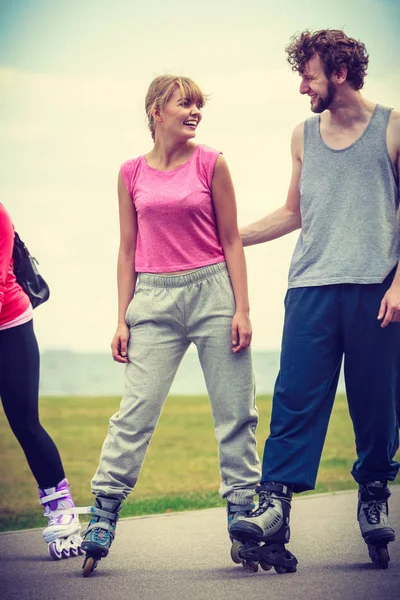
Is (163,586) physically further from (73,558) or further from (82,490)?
(82,490)

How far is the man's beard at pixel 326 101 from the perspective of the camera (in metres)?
3.56

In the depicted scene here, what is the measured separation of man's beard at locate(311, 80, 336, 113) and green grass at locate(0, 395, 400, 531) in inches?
114

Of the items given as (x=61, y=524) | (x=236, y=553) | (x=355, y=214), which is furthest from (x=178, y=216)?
(x=61, y=524)

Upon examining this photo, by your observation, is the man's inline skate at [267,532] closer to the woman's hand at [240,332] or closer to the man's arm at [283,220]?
the woman's hand at [240,332]

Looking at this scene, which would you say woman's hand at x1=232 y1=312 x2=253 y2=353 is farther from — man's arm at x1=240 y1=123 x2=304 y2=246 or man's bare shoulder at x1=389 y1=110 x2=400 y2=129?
man's bare shoulder at x1=389 y1=110 x2=400 y2=129

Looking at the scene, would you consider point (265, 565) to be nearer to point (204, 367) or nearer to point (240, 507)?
point (240, 507)

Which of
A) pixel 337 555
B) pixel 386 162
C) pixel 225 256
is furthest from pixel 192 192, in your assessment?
pixel 337 555

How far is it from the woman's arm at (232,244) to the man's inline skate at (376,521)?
72 centimetres

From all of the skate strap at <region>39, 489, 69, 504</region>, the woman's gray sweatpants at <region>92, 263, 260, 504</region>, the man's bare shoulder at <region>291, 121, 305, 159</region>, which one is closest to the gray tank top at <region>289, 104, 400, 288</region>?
the man's bare shoulder at <region>291, 121, 305, 159</region>

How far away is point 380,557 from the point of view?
3525mm

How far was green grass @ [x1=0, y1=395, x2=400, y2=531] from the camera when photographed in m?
6.02

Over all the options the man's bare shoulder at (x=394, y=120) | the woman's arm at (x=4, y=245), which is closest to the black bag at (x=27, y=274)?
the woman's arm at (x=4, y=245)

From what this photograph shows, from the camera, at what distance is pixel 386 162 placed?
3.49 meters

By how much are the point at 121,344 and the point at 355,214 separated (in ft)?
3.36
